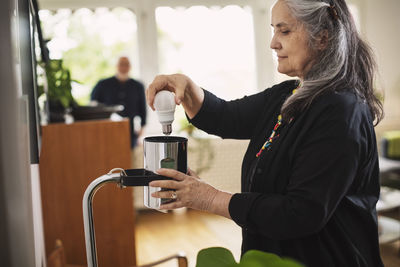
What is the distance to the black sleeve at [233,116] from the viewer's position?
3.82 ft

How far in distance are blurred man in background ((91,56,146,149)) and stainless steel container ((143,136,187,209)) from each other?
134 inches

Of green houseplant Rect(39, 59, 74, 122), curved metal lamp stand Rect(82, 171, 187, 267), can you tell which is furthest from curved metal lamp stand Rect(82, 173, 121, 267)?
green houseplant Rect(39, 59, 74, 122)

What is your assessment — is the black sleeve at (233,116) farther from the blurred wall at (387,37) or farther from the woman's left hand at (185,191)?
the blurred wall at (387,37)

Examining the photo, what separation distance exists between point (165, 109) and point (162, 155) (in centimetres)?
8

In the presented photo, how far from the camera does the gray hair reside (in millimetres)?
923

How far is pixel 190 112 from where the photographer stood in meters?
1.15

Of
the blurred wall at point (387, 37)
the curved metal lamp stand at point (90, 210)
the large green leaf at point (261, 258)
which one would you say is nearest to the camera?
the large green leaf at point (261, 258)

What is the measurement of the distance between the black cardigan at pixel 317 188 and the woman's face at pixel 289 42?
0.12 metres

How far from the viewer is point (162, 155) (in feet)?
2.46

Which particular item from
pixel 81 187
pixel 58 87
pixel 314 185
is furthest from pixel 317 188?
pixel 58 87

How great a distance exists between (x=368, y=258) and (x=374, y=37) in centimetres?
421

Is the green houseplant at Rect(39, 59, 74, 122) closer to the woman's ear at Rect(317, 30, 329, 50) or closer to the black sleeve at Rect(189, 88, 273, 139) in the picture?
the black sleeve at Rect(189, 88, 273, 139)

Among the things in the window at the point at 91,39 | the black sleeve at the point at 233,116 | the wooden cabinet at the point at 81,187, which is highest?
the window at the point at 91,39

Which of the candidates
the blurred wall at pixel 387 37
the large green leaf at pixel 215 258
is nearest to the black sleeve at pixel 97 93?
the blurred wall at pixel 387 37
